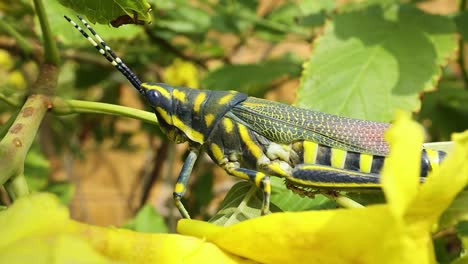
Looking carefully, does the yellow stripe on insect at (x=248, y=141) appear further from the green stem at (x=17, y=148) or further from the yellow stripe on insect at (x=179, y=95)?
the green stem at (x=17, y=148)

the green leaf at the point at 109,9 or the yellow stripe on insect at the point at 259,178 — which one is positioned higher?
the green leaf at the point at 109,9

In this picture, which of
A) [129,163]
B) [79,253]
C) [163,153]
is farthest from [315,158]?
[129,163]

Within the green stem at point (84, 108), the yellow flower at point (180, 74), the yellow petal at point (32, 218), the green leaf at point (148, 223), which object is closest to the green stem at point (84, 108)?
the green stem at point (84, 108)

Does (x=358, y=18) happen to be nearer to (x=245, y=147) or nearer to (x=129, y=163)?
(x=245, y=147)

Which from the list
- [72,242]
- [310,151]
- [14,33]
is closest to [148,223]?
[14,33]

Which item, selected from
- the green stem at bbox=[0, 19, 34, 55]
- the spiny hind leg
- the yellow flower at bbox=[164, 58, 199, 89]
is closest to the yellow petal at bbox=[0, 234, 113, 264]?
the spiny hind leg

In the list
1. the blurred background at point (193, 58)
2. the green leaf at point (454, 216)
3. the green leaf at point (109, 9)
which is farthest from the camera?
the blurred background at point (193, 58)

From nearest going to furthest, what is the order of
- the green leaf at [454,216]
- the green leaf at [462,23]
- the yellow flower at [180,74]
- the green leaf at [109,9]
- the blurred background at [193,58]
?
the green leaf at [454,216], the green leaf at [109,9], the green leaf at [462,23], the blurred background at [193,58], the yellow flower at [180,74]
